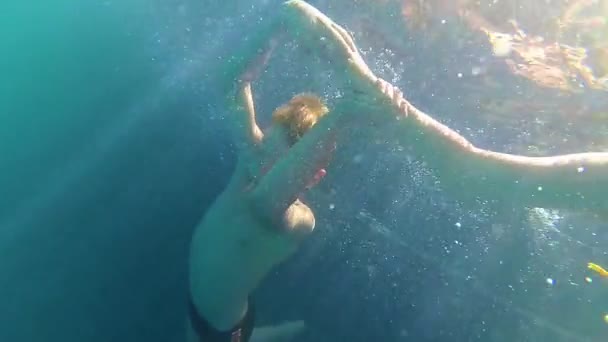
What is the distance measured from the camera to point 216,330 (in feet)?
13.9

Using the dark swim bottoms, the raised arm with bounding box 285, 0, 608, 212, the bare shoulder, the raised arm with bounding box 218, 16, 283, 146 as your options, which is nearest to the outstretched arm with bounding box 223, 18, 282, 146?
the raised arm with bounding box 218, 16, 283, 146

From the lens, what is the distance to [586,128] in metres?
4.23

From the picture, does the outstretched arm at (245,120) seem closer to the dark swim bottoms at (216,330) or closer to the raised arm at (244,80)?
the raised arm at (244,80)

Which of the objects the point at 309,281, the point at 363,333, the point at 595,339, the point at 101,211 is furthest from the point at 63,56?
the point at 595,339

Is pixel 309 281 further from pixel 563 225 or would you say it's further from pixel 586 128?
pixel 586 128

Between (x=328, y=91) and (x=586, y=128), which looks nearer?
(x=586, y=128)

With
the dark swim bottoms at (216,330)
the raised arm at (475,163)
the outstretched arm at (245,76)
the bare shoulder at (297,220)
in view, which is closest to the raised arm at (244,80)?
the outstretched arm at (245,76)

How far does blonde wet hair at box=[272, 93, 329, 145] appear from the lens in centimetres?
282

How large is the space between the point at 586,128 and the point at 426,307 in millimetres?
3628

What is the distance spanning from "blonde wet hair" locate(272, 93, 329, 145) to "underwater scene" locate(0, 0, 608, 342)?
1cm

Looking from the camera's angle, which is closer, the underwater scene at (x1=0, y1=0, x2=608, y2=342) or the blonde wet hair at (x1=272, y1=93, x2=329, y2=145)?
the underwater scene at (x1=0, y1=0, x2=608, y2=342)

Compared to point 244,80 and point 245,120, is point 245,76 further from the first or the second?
point 245,120

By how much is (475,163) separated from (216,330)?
320cm

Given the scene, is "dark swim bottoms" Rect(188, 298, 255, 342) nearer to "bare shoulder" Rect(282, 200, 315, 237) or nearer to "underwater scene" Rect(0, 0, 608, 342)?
"underwater scene" Rect(0, 0, 608, 342)
